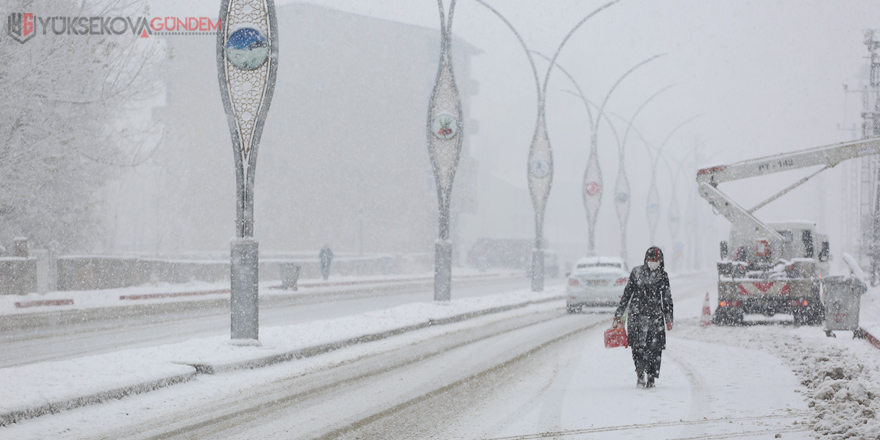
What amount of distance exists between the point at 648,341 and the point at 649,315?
0.91 feet

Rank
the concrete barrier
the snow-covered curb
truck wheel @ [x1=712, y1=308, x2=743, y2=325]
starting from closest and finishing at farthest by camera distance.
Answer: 1. the snow-covered curb
2. truck wheel @ [x1=712, y1=308, x2=743, y2=325]
3. the concrete barrier

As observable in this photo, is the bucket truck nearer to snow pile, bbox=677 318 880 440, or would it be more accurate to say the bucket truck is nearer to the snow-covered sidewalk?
snow pile, bbox=677 318 880 440

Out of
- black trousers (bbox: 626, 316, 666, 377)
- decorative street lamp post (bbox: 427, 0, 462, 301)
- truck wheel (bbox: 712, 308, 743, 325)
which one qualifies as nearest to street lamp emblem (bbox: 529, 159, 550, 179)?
decorative street lamp post (bbox: 427, 0, 462, 301)

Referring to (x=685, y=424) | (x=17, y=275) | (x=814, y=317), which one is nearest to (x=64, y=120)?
(x=17, y=275)

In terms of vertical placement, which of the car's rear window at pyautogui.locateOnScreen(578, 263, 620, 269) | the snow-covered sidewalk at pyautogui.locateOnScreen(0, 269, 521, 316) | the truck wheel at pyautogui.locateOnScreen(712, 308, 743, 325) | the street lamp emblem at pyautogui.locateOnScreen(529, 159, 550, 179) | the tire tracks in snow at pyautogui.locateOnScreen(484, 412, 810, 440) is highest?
the street lamp emblem at pyautogui.locateOnScreen(529, 159, 550, 179)

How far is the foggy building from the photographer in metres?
70.4

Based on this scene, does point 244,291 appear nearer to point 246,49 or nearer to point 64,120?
point 246,49

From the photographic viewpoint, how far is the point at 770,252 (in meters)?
22.1

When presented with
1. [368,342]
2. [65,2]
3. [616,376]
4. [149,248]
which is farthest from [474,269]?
[616,376]

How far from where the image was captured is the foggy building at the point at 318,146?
70.4 m

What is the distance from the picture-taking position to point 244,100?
1421cm

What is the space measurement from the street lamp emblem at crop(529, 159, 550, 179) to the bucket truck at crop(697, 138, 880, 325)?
9.40 meters

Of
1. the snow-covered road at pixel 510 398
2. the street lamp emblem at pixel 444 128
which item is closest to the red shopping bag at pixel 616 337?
the snow-covered road at pixel 510 398

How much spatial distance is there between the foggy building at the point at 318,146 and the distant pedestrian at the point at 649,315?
197 ft
